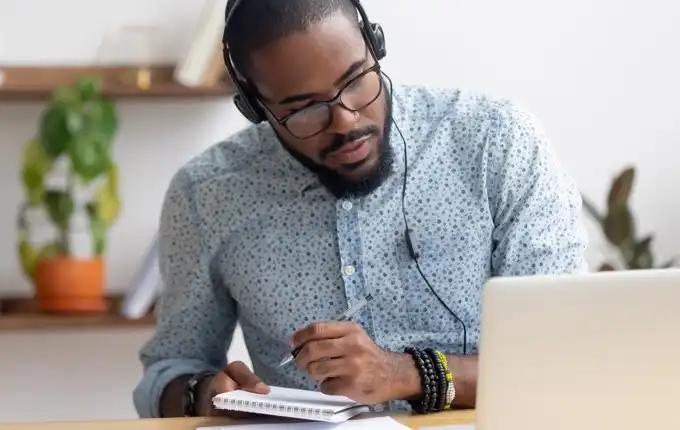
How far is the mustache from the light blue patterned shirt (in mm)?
118

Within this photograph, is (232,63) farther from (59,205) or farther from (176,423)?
(59,205)

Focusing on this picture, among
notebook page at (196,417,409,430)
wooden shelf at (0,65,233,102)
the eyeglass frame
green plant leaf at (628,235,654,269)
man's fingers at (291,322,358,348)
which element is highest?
wooden shelf at (0,65,233,102)

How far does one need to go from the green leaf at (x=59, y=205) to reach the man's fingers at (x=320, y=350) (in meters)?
1.21

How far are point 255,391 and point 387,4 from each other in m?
1.40

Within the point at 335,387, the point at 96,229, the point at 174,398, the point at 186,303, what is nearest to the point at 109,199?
the point at 96,229

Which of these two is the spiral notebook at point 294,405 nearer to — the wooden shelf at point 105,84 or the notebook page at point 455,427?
the notebook page at point 455,427

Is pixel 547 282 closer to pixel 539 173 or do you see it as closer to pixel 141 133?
pixel 539 173

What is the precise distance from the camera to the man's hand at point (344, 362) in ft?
4.16

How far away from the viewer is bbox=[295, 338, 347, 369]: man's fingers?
126cm

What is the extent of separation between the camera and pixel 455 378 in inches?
53.8

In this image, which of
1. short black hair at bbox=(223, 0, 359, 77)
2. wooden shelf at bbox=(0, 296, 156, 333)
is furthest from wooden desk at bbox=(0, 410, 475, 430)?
wooden shelf at bbox=(0, 296, 156, 333)

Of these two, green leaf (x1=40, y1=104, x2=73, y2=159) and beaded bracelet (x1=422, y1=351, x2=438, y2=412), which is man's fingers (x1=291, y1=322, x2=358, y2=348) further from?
green leaf (x1=40, y1=104, x2=73, y2=159)

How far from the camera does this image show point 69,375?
2.50m

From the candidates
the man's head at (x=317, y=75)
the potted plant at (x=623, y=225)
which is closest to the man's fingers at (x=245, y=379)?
the man's head at (x=317, y=75)
